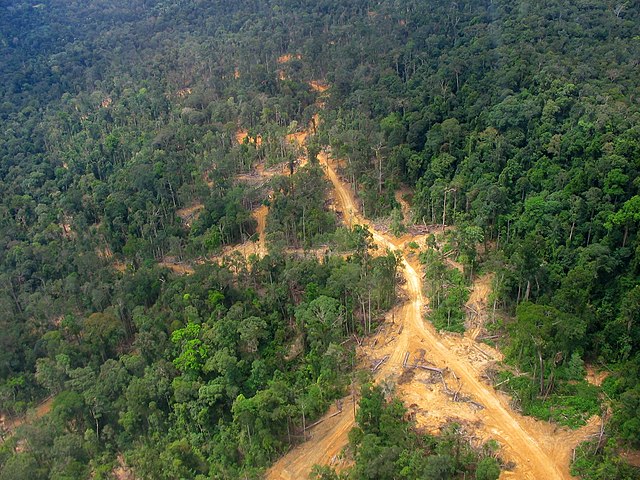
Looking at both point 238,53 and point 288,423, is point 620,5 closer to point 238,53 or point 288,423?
point 238,53

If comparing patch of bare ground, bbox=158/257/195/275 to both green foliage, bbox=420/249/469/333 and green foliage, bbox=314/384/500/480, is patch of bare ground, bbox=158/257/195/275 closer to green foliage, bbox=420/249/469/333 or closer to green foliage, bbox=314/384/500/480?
green foliage, bbox=420/249/469/333

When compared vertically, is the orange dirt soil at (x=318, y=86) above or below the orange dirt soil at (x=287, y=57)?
below

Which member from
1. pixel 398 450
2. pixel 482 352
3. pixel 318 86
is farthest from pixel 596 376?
pixel 318 86

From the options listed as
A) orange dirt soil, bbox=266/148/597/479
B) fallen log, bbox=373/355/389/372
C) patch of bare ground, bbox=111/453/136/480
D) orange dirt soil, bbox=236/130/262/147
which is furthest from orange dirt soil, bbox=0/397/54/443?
orange dirt soil, bbox=236/130/262/147

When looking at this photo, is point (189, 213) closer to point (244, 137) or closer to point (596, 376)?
point (244, 137)

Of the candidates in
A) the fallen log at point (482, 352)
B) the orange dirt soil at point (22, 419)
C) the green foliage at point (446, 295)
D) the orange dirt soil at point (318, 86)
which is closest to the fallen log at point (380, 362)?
the green foliage at point (446, 295)

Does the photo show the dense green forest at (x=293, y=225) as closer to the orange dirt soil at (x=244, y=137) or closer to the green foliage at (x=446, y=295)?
the green foliage at (x=446, y=295)
